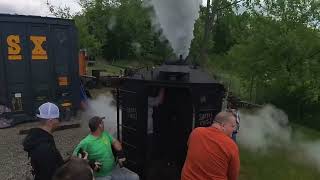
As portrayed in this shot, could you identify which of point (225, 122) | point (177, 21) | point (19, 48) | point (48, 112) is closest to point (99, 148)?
point (48, 112)

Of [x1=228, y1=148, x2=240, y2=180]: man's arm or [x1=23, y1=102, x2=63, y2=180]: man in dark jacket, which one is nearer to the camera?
[x1=23, y1=102, x2=63, y2=180]: man in dark jacket

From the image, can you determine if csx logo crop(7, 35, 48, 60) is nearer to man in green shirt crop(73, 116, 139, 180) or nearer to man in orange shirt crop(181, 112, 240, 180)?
man in green shirt crop(73, 116, 139, 180)

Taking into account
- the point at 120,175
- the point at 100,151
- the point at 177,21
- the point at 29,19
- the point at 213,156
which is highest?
the point at 29,19

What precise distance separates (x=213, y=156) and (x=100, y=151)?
1.33 m

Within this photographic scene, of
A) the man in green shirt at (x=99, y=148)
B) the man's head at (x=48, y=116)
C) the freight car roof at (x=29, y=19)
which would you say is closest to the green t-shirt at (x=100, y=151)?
the man in green shirt at (x=99, y=148)

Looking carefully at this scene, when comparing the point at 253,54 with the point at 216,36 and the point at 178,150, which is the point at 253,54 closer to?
the point at 178,150

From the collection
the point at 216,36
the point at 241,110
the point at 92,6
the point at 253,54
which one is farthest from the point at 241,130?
the point at 92,6

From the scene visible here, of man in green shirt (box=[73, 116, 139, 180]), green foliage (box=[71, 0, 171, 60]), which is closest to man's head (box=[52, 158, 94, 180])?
man in green shirt (box=[73, 116, 139, 180])

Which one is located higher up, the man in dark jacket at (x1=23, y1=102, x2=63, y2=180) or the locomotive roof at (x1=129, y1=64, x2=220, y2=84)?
the locomotive roof at (x1=129, y1=64, x2=220, y2=84)

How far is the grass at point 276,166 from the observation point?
7.68 metres

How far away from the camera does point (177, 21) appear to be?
701 centimetres

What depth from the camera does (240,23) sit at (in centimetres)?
1586

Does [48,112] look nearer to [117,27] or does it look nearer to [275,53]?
[275,53]

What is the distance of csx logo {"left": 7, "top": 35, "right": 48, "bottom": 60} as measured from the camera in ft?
34.2
